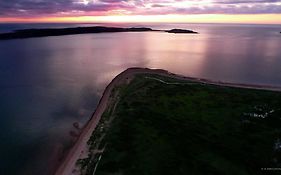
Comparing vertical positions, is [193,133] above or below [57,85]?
below

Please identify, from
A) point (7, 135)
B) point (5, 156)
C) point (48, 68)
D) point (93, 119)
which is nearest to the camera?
point (5, 156)

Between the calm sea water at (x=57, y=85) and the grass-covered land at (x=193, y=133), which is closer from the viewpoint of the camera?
the grass-covered land at (x=193, y=133)

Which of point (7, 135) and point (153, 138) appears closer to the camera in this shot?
point (153, 138)

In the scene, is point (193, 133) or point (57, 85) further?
point (57, 85)

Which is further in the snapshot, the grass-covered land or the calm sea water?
the calm sea water

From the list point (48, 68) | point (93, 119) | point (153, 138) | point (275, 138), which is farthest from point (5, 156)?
point (48, 68)

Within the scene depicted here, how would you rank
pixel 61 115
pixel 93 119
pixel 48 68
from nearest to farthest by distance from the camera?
1. pixel 93 119
2. pixel 61 115
3. pixel 48 68

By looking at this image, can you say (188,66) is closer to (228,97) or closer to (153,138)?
(228,97)
